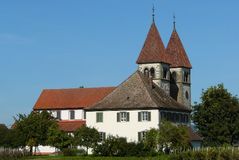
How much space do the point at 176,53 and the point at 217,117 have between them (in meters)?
19.8

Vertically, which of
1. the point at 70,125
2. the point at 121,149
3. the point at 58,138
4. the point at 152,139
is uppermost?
the point at 70,125

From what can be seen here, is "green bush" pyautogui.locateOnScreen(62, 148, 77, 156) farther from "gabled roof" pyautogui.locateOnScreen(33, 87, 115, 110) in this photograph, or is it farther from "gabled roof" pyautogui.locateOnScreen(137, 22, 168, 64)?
"gabled roof" pyautogui.locateOnScreen(137, 22, 168, 64)

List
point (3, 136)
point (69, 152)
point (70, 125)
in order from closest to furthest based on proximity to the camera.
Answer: point (69, 152)
point (3, 136)
point (70, 125)

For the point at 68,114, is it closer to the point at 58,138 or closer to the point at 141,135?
the point at 58,138

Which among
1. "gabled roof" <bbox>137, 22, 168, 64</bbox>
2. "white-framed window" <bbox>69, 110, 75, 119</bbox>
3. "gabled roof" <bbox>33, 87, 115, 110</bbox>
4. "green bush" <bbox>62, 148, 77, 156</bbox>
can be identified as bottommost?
"green bush" <bbox>62, 148, 77, 156</bbox>

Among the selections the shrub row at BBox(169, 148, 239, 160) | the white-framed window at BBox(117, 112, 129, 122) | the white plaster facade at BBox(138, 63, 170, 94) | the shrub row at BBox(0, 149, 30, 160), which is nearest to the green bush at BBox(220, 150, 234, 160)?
the shrub row at BBox(169, 148, 239, 160)

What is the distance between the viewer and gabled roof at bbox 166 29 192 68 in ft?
395

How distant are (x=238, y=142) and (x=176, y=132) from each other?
77.0 ft

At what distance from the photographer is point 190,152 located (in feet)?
220

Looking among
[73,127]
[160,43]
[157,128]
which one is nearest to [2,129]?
[73,127]

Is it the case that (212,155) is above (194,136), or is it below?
below

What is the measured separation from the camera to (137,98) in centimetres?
9888

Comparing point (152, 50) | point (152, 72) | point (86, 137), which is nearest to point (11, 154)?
point (86, 137)

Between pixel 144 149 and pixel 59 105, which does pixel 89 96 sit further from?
pixel 144 149
